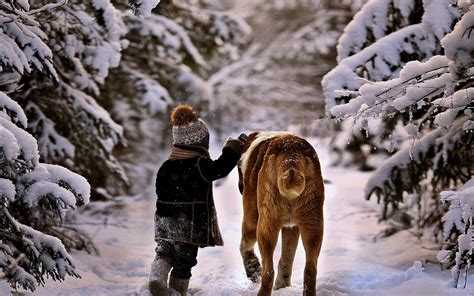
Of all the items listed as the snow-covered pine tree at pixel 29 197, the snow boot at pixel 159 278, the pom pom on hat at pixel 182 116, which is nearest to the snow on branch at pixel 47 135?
the snow-covered pine tree at pixel 29 197

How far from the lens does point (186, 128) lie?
5.48 meters

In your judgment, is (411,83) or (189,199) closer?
(411,83)

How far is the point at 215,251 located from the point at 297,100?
8775 mm

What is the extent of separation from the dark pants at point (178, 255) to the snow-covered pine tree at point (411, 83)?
1.79 metres

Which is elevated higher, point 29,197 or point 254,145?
point 254,145

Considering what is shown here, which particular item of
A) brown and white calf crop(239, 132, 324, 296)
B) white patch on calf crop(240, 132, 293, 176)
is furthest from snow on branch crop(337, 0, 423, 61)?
brown and white calf crop(239, 132, 324, 296)

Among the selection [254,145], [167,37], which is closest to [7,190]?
[254,145]

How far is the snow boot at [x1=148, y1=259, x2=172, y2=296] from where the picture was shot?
5.32 m

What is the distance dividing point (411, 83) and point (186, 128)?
2.04 m

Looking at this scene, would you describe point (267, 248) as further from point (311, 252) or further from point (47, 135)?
point (47, 135)

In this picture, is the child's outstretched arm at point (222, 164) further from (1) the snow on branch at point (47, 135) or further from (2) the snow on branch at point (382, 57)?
(1) the snow on branch at point (47, 135)

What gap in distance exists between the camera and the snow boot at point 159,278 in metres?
5.32

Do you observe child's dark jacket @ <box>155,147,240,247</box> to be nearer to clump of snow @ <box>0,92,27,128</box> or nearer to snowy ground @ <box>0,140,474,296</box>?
snowy ground @ <box>0,140,474,296</box>

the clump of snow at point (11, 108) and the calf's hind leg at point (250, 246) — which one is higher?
the clump of snow at point (11, 108)
